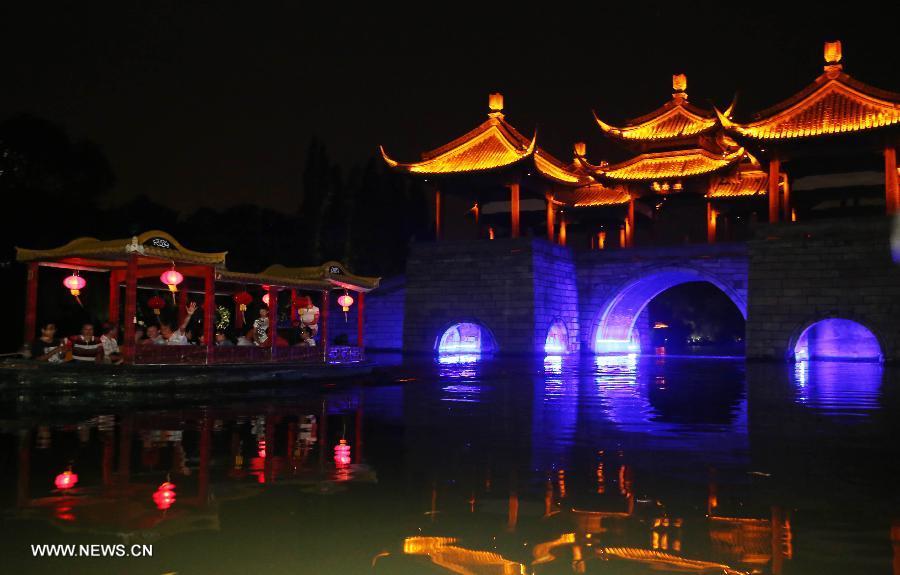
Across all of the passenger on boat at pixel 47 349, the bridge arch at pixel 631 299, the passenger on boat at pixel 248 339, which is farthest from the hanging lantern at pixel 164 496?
the bridge arch at pixel 631 299

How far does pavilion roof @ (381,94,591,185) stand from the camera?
29062 millimetres

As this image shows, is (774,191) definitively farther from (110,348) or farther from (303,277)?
(110,348)

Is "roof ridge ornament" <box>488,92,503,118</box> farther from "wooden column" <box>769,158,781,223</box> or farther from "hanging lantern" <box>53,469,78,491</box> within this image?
"hanging lantern" <box>53,469,78,491</box>

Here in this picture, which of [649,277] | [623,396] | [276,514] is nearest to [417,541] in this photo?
[276,514]

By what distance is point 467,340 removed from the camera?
116ft

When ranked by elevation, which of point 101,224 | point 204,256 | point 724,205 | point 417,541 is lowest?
point 417,541

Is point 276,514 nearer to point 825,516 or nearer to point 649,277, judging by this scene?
point 825,516

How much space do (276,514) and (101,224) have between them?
19911 mm

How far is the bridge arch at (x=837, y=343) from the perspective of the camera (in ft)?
82.8

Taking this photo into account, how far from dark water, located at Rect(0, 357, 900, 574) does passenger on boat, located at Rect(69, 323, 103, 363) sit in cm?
268

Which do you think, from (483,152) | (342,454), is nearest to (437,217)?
(483,152)

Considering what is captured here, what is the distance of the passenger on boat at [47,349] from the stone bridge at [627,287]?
53.9 ft

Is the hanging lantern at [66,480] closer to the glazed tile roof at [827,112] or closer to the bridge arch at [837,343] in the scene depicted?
the glazed tile roof at [827,112]

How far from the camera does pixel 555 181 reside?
103ft
